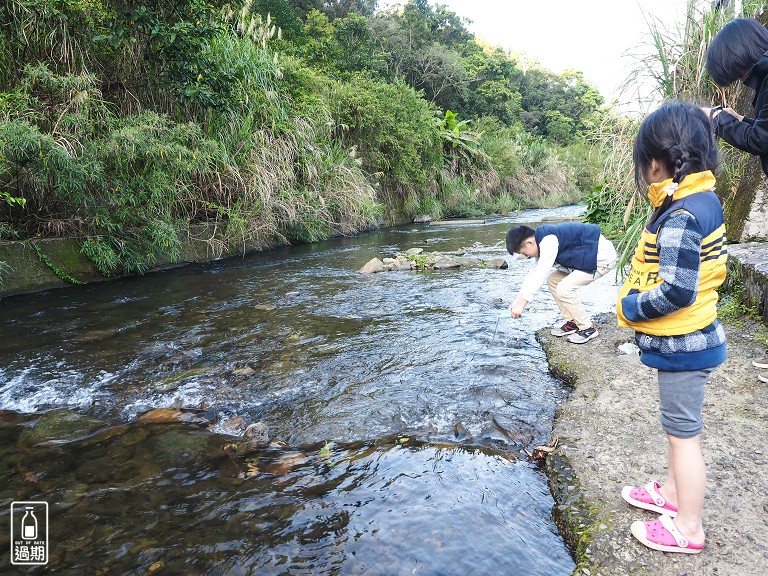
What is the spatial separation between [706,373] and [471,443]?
4.38ft

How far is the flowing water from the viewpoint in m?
1.96

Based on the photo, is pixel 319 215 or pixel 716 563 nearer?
pixel 716 563

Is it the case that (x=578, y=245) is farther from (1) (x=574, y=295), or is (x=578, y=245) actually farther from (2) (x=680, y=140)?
(2) (x=680, y=140)

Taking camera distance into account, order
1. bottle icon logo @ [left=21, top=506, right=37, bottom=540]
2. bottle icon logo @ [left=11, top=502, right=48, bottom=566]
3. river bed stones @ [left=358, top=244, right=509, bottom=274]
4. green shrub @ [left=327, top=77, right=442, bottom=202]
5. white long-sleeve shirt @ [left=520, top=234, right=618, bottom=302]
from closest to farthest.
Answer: bottle icon logo @ [left=11, top=502, right=48, bottom=566] → bottle icon logo @ [left=21, top=506, right=37, bottom=540] → white long-sleeve shirt @ [left=520, top=234, right=618, bottom=302] → river bed stones @ [left=358, top=244, right=509, bottom=274] → green shrub @ [left=327, top=77, right=442, bottom=202]

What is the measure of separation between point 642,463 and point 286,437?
1.85 meters

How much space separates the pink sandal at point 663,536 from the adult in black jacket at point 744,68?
6.18 ft

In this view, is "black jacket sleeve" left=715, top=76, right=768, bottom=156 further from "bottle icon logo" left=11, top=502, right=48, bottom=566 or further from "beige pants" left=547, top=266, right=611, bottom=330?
"bottle icon logo" left=11, top=502, right=48, bottom=566

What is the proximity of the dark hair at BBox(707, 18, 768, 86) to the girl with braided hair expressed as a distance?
3.34ft

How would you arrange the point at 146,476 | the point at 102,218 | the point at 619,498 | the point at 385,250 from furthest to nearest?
1. the point at 385,250
2. the point at 102,218
3. the point at 146,476
4. the point at 619,498

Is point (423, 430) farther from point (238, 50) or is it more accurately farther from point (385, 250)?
point (238, 50)

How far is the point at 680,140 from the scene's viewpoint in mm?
1692

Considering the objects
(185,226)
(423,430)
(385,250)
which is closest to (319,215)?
(385,250)

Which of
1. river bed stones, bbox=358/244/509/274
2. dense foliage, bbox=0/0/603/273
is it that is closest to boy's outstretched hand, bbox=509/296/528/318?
dense foliage, bbox=0/0/603/273

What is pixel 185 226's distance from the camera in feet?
27.8
